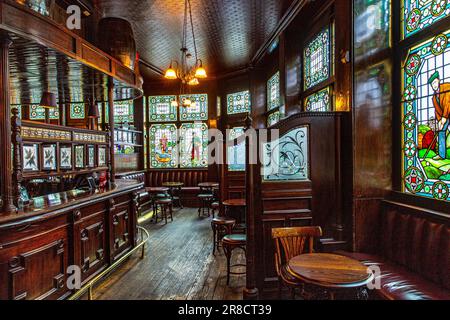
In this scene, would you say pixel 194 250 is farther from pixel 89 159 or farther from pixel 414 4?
pixel 414 4

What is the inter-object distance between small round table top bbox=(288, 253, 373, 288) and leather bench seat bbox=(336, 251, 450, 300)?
0.85 feet

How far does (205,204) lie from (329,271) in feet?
19.7

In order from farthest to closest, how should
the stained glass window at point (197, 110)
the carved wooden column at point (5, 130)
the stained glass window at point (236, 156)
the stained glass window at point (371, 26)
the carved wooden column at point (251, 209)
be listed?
the stained glass window at point (197, 110), the stained glass window at point (236, 156), the stained glass window at point (371, 26), the carved wooden column at point (251, 209), the carved wooden column at point (5, 130)

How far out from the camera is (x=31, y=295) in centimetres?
228

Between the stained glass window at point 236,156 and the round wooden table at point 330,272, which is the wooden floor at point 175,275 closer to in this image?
the round wooden table at point 330,272

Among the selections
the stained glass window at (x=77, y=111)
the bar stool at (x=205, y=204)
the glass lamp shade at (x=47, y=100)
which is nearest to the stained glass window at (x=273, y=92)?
the bar stool at (x=205, y=204)

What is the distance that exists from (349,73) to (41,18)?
3102 mm

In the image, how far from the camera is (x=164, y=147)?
872 cm

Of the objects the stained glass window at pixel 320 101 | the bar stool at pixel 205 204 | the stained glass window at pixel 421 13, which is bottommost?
the bar stool at pixel 205 204

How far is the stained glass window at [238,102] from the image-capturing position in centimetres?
793


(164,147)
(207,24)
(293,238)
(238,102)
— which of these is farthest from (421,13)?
(164,147)

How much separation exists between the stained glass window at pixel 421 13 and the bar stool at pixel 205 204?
532cm

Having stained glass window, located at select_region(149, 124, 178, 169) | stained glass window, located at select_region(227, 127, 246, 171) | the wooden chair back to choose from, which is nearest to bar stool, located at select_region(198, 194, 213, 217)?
stained glass window, located at select_region(149, 124, 178, 169)

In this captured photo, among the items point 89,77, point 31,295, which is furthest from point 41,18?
point 31,295
